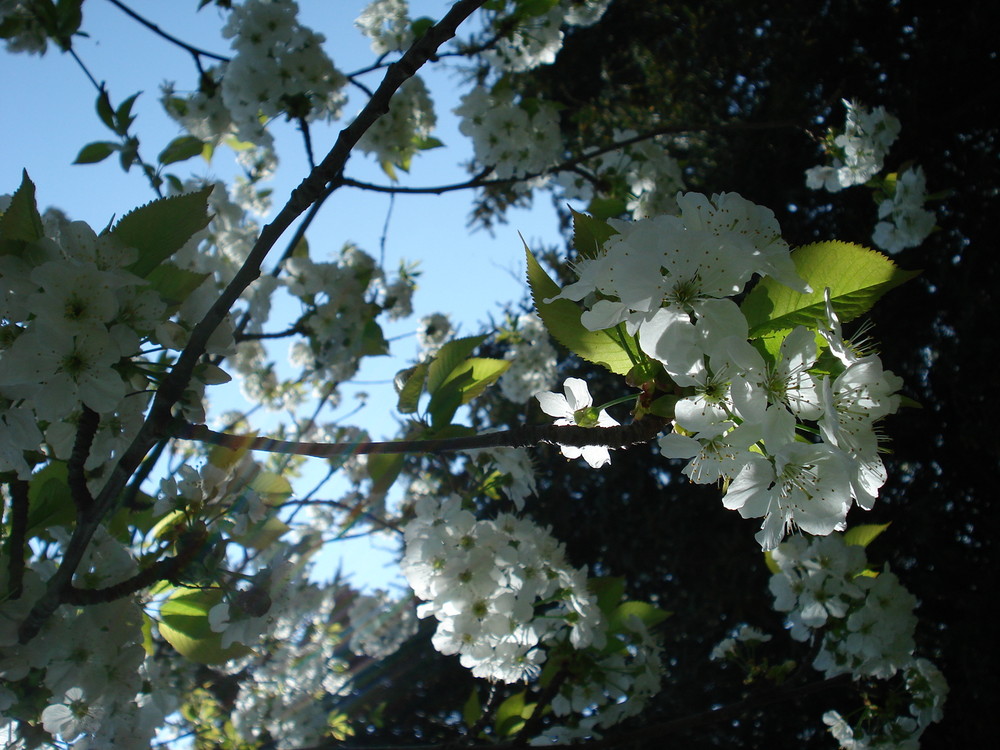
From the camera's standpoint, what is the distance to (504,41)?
2824 millimetres

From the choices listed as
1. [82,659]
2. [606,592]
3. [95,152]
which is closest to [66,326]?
[82,659]

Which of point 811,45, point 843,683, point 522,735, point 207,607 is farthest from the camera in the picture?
point 811,45

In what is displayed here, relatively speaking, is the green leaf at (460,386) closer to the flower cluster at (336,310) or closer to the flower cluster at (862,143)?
the flower cluster at (336,310)

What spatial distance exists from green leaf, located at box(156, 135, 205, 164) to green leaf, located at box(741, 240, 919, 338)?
1821 mm

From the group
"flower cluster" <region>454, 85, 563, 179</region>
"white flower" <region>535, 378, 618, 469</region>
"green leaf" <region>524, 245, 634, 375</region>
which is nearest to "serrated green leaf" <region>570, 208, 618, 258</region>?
"green leaf" <region>524, 245, 634, 375</region>

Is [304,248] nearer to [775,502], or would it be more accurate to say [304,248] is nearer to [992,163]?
[775,502]

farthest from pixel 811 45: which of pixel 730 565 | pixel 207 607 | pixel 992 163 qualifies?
pixel 207 607

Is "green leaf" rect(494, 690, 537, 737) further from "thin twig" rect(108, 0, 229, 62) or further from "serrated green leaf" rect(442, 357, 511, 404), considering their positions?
"thin twig" rect(108, 0, 229, 62)

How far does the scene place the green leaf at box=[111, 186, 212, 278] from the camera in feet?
2.74

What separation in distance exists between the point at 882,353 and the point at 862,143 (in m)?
0.98

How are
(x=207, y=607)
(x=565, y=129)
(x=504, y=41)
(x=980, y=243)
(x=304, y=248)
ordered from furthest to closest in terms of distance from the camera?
→ (x=565, y=129) → (x=980, y=243) → (x=504, y=41) → (x=304, y=248) → (x=207, y=607)

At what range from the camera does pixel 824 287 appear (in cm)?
79

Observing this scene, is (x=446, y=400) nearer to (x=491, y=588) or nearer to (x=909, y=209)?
(x=491, y=588)

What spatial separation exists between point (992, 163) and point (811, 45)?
1.14 meters
